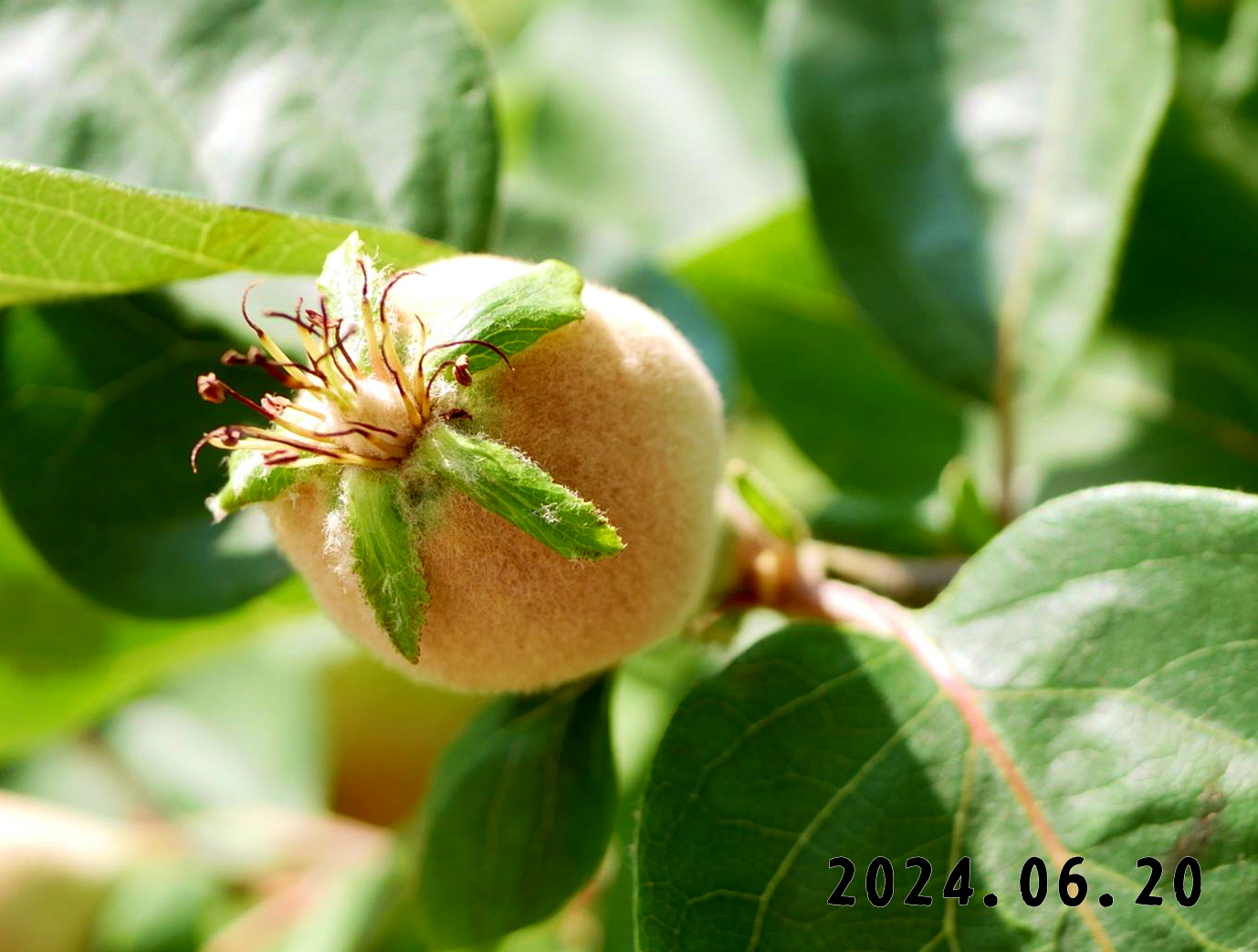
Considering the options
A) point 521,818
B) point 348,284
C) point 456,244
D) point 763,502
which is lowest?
point 521,818

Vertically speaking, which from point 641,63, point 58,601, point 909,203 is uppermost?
point 909,203

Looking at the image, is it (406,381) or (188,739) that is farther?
(188,739)

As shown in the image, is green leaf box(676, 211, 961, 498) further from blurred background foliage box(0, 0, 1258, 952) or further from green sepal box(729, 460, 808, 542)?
green sepal box(729, 460, 808, 542)

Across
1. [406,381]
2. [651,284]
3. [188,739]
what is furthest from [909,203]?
[188,739]

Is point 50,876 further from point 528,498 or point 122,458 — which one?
point 528,498

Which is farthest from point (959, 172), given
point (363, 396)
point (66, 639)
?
point (66, 639)

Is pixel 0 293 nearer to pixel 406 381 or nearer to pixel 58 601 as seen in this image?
pixel 406 381
